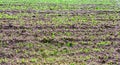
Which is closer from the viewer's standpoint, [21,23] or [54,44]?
[54,44]

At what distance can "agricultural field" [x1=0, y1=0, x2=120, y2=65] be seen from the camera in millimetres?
9289

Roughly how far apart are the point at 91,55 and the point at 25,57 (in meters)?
1.85

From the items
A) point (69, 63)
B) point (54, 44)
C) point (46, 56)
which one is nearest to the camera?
point (69, 63)

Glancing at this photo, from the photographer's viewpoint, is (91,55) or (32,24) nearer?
(91,55)

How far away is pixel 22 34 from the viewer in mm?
12352

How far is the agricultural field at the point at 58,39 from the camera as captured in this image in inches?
366

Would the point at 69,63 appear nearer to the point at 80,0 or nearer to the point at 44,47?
the point at 44,47

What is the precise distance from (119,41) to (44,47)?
284 centimetres

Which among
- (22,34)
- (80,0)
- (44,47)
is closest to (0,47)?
(44,47)

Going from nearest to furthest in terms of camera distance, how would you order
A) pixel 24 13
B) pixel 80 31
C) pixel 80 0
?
pixel 80 31 → pixel 24 13 → pixel 80 0

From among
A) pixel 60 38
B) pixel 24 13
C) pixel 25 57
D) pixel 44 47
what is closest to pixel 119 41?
pixel 60 38

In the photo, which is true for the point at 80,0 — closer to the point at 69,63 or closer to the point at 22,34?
the point at 22,34

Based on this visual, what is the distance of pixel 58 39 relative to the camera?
38.1 ft

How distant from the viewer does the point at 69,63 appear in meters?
8.90
